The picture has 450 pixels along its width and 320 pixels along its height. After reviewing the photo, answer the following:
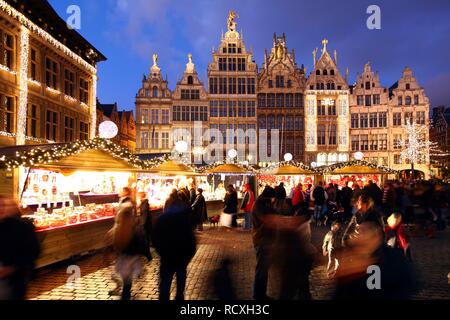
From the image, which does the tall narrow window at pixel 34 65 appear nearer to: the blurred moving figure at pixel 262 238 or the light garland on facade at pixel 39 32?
the light garland on facade at pixel 39 32

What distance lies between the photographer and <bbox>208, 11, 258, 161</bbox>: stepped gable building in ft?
128

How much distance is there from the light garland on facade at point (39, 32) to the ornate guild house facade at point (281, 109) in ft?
52.4

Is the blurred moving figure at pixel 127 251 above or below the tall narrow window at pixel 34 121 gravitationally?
below

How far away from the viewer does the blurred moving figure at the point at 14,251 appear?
378 cm

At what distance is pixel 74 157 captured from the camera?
32.3 ft

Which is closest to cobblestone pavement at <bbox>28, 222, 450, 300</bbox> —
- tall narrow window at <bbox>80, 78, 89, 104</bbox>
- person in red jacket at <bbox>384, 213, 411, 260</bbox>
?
person in red jacket at <bbox>384, 213, 411, 260</bbox>

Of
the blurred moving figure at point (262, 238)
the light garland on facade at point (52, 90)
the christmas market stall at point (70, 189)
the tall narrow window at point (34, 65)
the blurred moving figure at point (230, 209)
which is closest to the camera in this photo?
the blurred moving figure at point (262, 238)

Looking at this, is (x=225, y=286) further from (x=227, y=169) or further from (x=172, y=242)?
(x=227, y=169)

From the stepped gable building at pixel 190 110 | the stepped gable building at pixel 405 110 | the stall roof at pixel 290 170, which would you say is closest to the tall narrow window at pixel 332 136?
the stepped gable building at pixel 405 110

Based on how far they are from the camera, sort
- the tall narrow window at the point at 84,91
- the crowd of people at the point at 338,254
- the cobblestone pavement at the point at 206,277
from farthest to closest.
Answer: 1. the tall narrow window at the point at 84,91
2. the cobblestone pavement at the point at 206,277
3. the crowd of people at the point at 338,254

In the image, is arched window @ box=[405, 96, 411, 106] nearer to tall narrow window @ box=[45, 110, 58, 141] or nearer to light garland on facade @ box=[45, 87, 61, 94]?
light garland on facade @ box=[45, 87, 61, 94]

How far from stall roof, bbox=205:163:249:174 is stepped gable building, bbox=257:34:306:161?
818 inches

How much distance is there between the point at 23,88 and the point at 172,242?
1520 centimetres

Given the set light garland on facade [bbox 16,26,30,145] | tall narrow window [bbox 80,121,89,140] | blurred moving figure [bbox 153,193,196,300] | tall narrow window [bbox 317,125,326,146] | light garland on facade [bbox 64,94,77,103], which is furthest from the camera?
tall narrow window [bbox 317,125,326,146]
